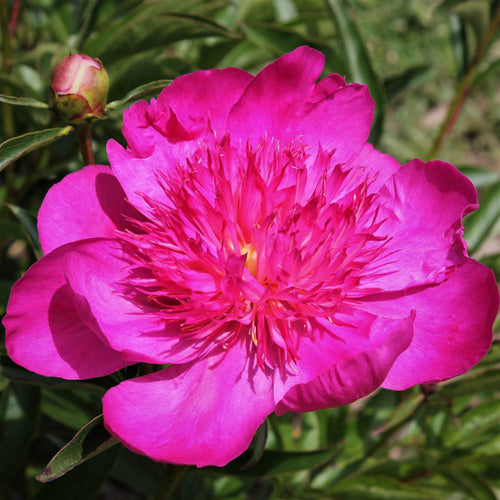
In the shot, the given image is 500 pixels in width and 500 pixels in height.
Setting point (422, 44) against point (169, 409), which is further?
point (422, 44)

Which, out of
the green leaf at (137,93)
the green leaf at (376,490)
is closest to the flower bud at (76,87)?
the green leaf at (137,93)

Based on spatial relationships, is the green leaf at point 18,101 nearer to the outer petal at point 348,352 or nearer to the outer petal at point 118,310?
the outer petal at point 118,310

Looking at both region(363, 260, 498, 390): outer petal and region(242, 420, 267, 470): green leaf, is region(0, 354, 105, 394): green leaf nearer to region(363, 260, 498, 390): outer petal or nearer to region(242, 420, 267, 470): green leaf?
region(242, 420, 267, 470): green leaf

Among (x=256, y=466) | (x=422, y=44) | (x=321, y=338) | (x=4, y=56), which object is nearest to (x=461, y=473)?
(x=256, y=466)

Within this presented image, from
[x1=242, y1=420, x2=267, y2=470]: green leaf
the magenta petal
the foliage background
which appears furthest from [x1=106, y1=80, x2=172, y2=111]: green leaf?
[x1=242, y1=420, x2=267, y2=470]: green leaf

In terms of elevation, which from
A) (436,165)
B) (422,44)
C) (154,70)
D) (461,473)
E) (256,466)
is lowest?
(422,44)

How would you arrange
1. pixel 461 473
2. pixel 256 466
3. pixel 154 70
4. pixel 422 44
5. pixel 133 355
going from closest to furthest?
pixel 133 355 < pixel 256 466 < pixel 154 70 < pixel 461 473 < pixel 422 44

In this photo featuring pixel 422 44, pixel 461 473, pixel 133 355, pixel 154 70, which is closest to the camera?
pixel 133 355

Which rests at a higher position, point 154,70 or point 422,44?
point 154,70

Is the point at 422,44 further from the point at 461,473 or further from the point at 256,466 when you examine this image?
the point at 256,466
